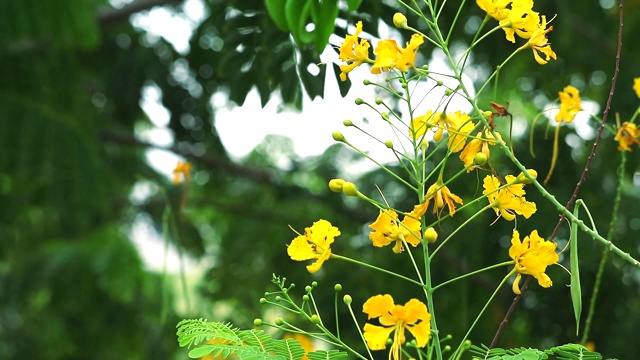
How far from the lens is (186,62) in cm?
359

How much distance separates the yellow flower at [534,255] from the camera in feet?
2.84

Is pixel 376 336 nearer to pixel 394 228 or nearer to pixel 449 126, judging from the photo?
pixel 394 228

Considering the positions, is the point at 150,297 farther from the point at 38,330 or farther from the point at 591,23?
the point at 591,23

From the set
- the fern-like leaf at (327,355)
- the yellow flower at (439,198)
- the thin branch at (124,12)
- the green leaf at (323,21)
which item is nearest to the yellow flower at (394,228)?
the yellow flower at (439,198)

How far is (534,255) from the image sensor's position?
874mm

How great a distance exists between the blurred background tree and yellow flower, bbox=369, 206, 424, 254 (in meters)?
0.46

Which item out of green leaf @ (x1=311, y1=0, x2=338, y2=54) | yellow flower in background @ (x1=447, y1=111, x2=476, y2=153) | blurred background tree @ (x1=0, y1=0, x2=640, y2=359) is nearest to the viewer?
yellow flower in background @ (x1=447, y1=111, x2=476, y2=153)

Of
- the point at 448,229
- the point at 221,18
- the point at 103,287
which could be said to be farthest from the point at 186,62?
the point at 221,18

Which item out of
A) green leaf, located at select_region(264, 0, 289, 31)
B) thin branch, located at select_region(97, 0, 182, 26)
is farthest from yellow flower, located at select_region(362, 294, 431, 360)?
thin branch, located at select_region(97, 0, 182, 26)

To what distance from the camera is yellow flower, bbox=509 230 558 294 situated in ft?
2.84

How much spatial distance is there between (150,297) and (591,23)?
7.50 feet

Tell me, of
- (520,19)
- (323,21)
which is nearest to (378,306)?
(520,19)

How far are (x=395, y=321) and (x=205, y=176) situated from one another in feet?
11.3

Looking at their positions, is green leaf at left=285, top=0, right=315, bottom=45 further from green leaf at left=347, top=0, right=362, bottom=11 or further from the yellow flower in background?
the yellow flower in background
